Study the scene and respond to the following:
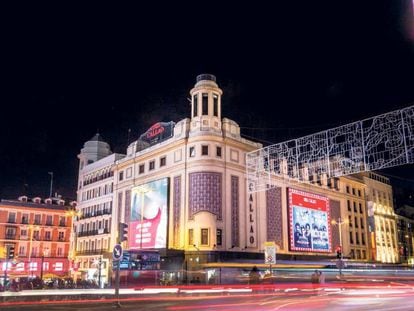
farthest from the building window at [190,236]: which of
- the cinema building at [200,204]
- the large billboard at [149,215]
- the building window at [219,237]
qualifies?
Result: the large billboard at [149,215]

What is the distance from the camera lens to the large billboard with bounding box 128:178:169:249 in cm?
5216

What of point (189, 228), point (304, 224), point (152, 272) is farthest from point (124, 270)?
point (304, 224)

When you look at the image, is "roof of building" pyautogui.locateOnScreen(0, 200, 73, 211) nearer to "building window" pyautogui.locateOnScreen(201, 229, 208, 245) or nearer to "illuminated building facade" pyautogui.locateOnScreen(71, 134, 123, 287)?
"illuminated building facade" pyautogui.locateOnScreen(71, 134, 123, 287)

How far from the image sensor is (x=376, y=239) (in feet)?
249

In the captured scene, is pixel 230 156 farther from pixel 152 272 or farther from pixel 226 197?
pixel 152 272

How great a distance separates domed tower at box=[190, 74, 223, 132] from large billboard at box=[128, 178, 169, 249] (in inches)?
317

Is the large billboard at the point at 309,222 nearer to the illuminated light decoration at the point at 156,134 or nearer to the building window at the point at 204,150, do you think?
the building window at the point at 204,150

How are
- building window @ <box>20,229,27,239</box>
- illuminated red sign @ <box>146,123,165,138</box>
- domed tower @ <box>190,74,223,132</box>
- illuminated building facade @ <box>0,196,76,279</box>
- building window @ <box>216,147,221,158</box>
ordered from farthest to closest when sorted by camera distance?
1. building window @ <box>20,229,27,239</box>
2. illuminated building facade @ <box>0,196,76,279</box>
3. illuminated red sign @ <box>146,123,165,138</box>
4. domed tower @ <box>190,74,223,132</box>
5. building window @ <box>216,147,221,158</box>

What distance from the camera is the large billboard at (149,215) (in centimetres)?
5216

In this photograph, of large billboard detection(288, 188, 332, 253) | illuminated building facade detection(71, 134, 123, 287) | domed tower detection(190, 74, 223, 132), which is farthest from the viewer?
illuminated building facade detection(71, 134, 123, 287)

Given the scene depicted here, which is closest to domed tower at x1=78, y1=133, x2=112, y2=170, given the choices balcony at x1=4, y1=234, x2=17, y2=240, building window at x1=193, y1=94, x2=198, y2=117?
balcony at x1=4, y1=234, x2=17, y2=240

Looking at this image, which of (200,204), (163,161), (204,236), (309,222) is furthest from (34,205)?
(309,222)

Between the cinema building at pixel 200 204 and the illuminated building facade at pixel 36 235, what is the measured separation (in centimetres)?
1160

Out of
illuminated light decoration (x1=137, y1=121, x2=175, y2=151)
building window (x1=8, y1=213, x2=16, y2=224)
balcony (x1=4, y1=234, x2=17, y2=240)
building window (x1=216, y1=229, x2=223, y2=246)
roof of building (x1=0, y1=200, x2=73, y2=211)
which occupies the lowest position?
building window (x1=216, y1=229, x2=223, y2=246)
